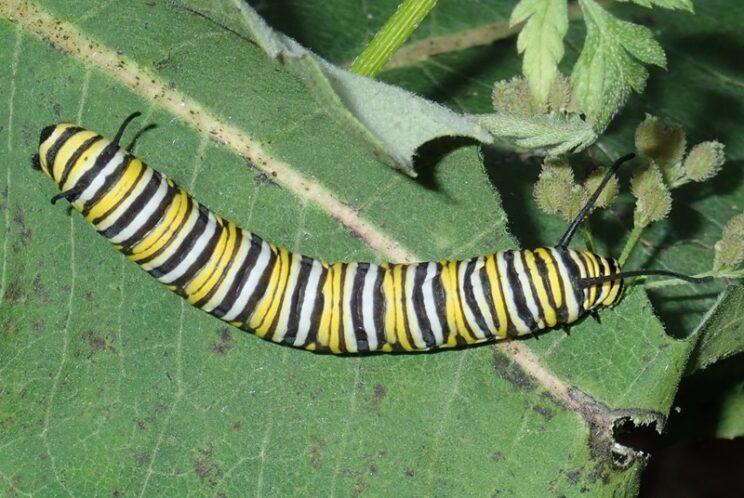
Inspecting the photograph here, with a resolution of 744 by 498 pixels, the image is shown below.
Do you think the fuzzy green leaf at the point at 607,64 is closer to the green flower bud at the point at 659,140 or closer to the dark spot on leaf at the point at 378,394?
the green flower bud at the point at 659,140

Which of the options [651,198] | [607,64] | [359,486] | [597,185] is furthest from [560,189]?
[359,486]

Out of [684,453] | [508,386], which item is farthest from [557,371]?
[684,453]

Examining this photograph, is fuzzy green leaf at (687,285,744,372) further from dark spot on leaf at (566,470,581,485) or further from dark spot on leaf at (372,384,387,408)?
dark spot on leaf at (372,384,387,408)

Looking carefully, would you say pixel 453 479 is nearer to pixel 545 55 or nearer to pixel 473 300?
pixel 473 300

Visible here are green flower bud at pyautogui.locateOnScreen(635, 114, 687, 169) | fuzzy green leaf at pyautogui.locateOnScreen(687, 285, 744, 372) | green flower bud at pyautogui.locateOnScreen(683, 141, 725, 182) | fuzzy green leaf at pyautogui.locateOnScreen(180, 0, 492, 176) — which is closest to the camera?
fuzzy green leaf at pyautogui.locateOnScreen(180, 0, 492, 176)

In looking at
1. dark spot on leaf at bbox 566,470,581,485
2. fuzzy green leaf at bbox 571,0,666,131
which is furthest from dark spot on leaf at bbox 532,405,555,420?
fuzzy green leaf at bbox 571,0,666,131

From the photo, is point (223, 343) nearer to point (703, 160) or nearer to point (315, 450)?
point (315, 450)
